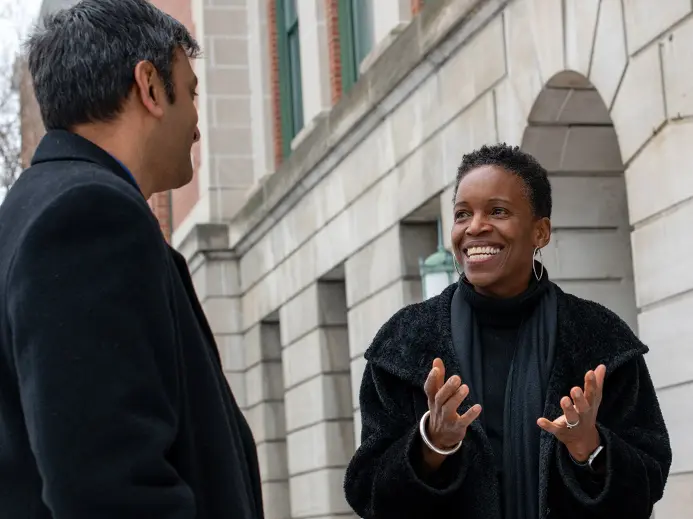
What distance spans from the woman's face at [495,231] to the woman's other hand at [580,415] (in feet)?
1.61

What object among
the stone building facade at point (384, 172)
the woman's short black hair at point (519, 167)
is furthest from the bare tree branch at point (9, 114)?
the woman's short black hair at point (519, 167)

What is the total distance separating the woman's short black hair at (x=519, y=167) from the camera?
4598mm

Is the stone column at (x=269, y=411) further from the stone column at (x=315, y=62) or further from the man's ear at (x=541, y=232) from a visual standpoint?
the man's ear at (x=541, y=232)

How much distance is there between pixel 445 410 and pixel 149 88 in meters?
1.39

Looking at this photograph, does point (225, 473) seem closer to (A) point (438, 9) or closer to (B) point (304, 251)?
(A) point (438, 9)

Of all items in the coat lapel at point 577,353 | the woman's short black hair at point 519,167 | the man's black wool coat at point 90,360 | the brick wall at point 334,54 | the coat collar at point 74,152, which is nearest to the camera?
the man's black wool coat at point 90,360

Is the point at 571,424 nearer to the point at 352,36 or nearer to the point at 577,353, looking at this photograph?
the point at 577,353

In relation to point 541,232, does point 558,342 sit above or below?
below

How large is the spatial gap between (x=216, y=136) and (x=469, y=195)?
17029 millimetres

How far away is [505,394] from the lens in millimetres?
4344

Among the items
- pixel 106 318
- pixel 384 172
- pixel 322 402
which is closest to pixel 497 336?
pixel 106 318

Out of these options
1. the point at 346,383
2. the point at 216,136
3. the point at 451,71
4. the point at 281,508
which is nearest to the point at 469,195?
the point at 451,71

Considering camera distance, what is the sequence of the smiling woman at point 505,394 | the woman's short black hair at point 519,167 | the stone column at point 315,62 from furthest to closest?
the stone column at point 315,62
the woman's short black hair at point 519,167
the smiling woman at point 505,394

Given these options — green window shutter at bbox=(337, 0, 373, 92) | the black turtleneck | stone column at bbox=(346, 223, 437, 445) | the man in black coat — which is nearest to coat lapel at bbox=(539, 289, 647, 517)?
the black turtleneck
